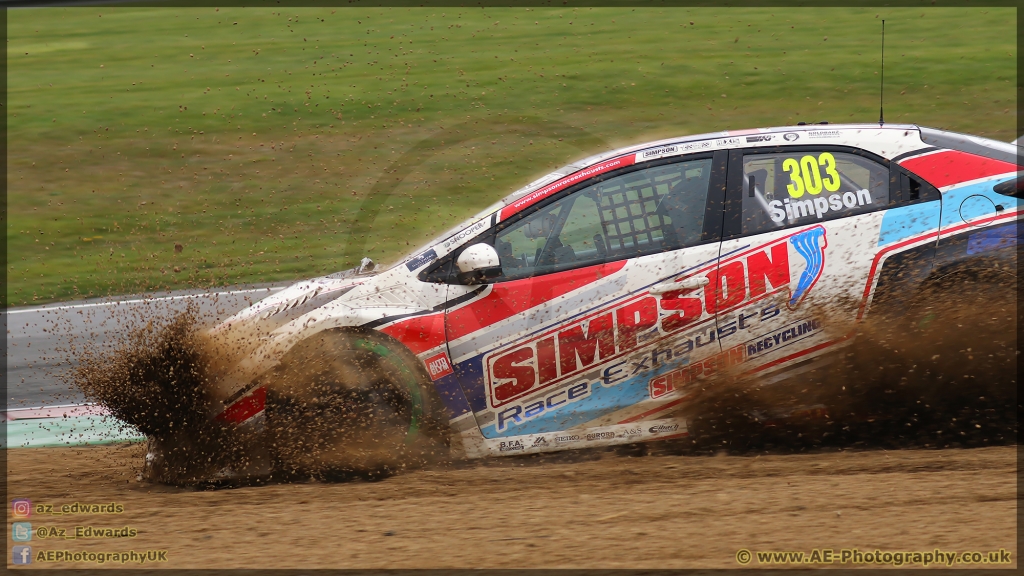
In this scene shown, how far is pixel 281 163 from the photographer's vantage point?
40.5 feet

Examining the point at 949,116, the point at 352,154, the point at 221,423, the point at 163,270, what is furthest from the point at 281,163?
the point at 949,116

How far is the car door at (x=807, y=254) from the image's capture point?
4.72m

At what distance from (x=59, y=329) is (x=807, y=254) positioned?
21.3ft

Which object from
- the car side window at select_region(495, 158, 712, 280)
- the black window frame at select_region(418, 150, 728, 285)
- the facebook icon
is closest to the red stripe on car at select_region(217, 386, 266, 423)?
the black window frame at select_region(418, 150, 728, 285)

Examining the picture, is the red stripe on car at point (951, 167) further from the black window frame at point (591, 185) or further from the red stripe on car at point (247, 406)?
the red stripe on car at point (247, 406)

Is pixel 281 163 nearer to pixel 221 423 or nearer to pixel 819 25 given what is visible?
pixel 221 423

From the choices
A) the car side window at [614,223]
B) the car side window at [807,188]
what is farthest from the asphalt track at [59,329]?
the car side window at [807,188]

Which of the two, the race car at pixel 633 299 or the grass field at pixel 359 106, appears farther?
the grass field at pixel 359 106

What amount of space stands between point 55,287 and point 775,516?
7.84 meters

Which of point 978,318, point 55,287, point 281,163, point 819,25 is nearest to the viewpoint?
point 978,318

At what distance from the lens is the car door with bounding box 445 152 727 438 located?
15.7 ft

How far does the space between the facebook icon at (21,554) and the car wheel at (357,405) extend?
1233 mm

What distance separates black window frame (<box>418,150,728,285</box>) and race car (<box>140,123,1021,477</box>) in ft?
0.04

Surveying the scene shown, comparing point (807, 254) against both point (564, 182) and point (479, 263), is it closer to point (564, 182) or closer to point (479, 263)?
point (564, 182)
